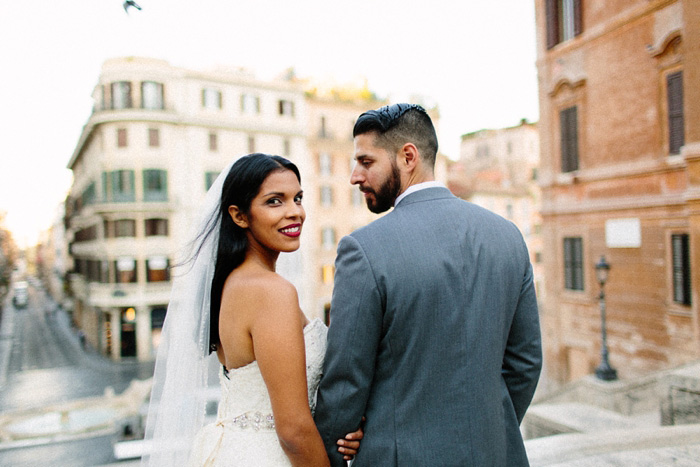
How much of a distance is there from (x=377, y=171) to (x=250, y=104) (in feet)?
81.1

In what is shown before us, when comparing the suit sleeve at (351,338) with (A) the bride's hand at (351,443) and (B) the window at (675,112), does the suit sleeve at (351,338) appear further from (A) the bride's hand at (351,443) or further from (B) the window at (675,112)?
(B) the window at (675,112)

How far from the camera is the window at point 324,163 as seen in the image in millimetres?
26516

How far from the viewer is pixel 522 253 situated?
1847mm

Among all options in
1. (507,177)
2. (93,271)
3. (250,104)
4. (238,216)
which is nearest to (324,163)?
(250,104)

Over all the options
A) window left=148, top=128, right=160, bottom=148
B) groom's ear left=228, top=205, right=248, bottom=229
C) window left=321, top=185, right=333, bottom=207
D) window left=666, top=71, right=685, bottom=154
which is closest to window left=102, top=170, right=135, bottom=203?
window left=148, top=128, right=160, bottom=148

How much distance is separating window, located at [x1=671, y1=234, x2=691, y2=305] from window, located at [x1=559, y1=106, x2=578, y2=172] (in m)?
3.22

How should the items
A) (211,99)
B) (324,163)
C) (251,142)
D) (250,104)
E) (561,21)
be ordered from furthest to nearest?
(324,163), (251,142), (250,104), (211,99), (561,21)

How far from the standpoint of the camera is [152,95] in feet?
78.2

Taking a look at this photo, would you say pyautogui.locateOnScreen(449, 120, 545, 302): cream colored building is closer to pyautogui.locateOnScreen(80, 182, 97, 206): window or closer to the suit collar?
pyautogui.locateOnScreen(80, 182, 97, 206): window

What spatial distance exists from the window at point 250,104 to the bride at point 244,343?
24.0 m

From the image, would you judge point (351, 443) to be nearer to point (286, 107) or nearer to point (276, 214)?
point (276, 214)

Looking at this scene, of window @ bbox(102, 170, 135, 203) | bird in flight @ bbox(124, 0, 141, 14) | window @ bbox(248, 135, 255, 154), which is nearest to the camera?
bird in flight @ bbox(124, 0, 141, 14)

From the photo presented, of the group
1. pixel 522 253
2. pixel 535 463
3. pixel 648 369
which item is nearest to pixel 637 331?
pixel 648 369

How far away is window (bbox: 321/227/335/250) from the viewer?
85.5 feet
